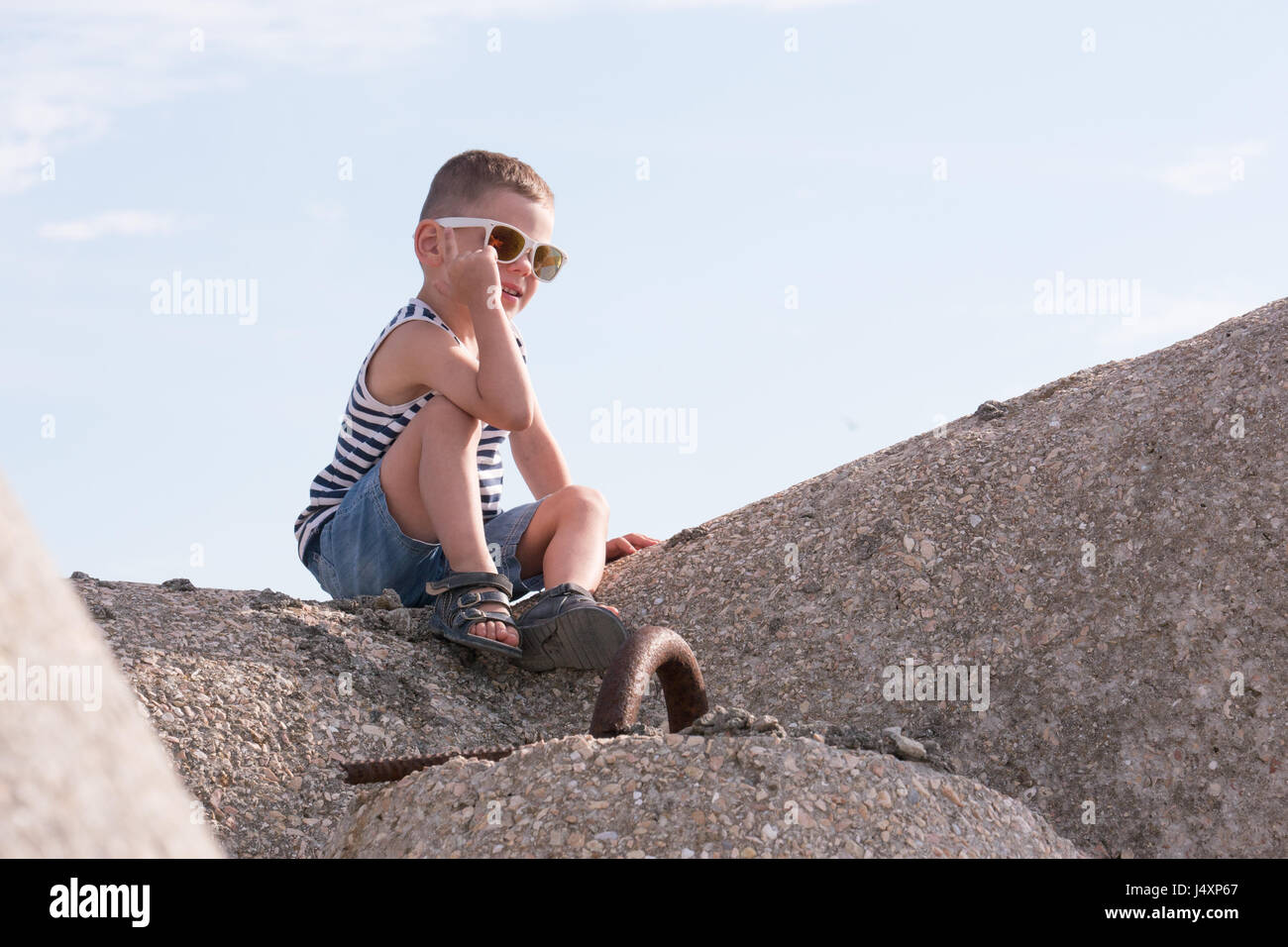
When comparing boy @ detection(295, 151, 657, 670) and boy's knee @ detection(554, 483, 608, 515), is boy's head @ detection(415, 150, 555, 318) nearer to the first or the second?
boy @ detection(295, 151, 657, 670)

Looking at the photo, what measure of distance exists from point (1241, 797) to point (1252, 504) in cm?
103

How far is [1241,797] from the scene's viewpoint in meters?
3.28

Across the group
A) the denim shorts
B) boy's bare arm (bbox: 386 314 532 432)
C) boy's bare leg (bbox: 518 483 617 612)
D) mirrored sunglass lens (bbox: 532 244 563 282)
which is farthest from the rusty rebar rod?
mirrored sunglass lens (bbox: 532 244 563 282)

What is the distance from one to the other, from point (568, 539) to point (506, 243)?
1137 mm

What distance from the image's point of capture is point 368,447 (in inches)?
179

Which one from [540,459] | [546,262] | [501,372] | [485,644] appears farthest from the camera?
[540,459]

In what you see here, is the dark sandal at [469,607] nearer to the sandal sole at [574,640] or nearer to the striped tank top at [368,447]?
the sandal sole at [574,640]

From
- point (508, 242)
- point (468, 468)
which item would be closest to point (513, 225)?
point (508, 242)

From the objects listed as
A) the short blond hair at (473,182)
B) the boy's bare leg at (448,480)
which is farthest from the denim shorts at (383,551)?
the short blond hair at (473,182)

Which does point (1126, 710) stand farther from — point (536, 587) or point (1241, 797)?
point (536, 587)

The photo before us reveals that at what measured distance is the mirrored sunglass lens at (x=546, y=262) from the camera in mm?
4613

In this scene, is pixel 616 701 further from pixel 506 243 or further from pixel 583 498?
pixel 506 243

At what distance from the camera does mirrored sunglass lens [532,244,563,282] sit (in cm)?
461
